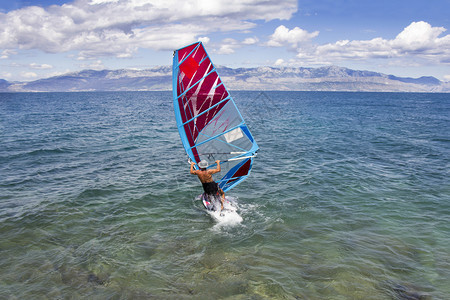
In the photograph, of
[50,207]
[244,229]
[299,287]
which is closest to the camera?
[299,287]

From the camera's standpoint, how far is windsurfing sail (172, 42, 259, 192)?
43.3 feet

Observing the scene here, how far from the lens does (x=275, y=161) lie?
74.5 feet

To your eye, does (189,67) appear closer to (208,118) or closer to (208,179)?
(208,118)

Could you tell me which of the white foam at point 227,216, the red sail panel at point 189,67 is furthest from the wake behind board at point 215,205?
the red sail panel at point 189,67

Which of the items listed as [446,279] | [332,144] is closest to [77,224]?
[446,279]

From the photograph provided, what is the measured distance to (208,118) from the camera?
14.0 metres

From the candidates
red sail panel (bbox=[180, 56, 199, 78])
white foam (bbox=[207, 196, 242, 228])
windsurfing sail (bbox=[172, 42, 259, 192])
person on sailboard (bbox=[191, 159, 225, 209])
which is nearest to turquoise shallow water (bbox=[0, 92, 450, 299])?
white foam (bbox=[207, 196, 242, 228])

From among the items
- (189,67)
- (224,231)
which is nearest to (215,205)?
(224,231)

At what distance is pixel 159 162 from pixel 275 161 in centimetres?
881

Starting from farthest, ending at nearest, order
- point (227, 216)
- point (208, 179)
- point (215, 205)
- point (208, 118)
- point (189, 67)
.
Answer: point (208, 118) → point (189, 67) → point (215, 205) → point (227, 216) → point (208, 179)

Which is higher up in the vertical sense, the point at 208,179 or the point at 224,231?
the point at 208,179

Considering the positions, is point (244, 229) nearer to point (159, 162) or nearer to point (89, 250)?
point (89, 250)

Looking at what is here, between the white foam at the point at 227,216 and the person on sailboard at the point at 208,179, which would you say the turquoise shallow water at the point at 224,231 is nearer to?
the white foam at the point at 227,216

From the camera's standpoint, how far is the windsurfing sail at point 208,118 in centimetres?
1321
